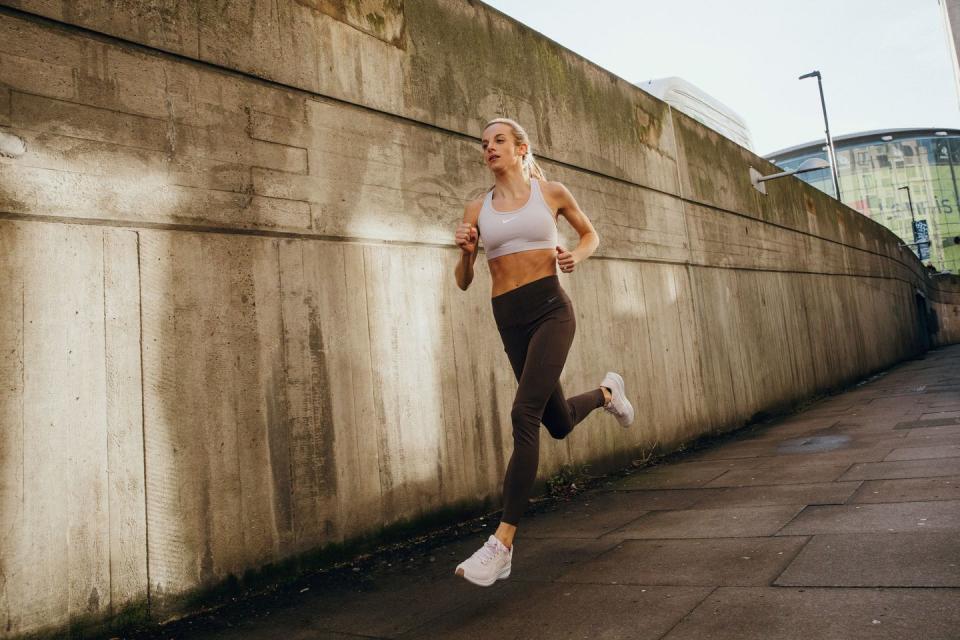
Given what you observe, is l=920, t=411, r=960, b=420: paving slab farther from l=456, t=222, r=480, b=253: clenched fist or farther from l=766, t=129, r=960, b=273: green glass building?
l=766, t=129, r=960, b=273: green glass building

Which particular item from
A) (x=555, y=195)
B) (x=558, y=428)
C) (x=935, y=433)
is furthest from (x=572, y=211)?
(x=935, y=433)

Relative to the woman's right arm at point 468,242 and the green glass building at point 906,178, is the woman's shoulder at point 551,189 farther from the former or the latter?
the green glass building at point 906,178

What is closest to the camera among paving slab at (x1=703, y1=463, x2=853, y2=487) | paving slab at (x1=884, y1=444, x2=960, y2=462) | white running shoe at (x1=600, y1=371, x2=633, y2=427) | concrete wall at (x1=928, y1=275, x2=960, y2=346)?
white running shoe at (x1=600, y1=371, x2=633, y2=427)

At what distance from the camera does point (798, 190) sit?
12195 millimetres

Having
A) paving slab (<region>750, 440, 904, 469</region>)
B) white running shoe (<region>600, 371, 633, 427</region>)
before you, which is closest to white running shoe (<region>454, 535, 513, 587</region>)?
white running shoe (<region>600, 371, 633, 427</region>)

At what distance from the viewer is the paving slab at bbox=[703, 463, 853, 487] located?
4.52 meters

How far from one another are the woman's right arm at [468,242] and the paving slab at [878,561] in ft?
5.93

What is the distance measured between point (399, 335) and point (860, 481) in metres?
3.01

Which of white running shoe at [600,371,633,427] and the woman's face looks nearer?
the woman's face

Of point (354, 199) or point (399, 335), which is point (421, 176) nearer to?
point (354, 199)

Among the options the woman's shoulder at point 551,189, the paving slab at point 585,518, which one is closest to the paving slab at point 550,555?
the paving slab at point 585,518

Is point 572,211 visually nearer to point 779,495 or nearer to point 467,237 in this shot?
point 467,237

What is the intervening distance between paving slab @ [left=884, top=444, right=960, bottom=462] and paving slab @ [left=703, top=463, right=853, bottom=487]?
1.28ft

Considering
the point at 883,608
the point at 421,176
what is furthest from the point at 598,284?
the point at 883,608
